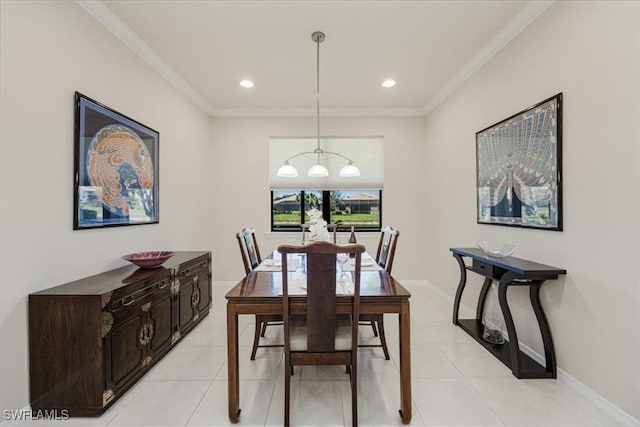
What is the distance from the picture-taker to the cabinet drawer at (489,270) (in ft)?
7.83

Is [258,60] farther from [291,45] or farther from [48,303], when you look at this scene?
[48,303]

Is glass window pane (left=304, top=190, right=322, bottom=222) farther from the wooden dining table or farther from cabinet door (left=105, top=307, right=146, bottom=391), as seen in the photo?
the wooden dining table

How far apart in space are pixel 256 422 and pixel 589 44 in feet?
10.7

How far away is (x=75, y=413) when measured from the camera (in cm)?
175

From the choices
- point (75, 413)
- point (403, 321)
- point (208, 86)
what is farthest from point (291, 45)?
point (75, 413)

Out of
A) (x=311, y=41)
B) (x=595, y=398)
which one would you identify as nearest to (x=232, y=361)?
(x=595, y=398)

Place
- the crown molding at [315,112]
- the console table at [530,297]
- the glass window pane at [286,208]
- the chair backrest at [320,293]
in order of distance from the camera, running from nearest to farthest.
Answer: the chair backrest at [320,293] < the console table at [530,297] < the crown molding at [315,112] < the glass window pane at [286,208]

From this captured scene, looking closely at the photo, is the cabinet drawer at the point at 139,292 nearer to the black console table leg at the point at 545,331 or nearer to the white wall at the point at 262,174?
the white wall at the point at 262,174

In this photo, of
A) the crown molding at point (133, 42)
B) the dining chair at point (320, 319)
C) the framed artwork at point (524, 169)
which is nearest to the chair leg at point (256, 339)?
the dining chair at point (320, 319)

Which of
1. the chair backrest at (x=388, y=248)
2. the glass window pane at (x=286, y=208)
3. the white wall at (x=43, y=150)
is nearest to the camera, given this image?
the white wall at (x=43, y=150)

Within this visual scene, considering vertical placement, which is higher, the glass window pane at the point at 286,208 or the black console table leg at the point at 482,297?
the glass window pane at the point at 286,208

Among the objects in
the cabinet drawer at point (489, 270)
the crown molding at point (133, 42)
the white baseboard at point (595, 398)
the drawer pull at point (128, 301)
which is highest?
the crown molding at point (133, 42)

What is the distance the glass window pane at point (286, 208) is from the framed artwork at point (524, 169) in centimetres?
273

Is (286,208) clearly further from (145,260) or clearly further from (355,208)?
(145,260)
